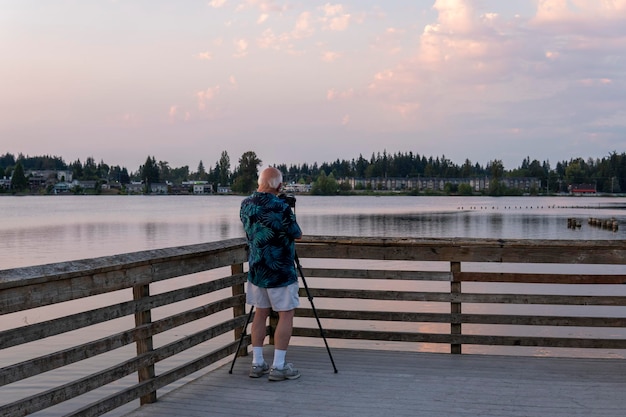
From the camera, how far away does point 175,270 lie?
554 cm

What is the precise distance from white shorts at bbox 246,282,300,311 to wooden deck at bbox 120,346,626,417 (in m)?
0.67

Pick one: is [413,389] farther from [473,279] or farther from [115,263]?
[115,263]

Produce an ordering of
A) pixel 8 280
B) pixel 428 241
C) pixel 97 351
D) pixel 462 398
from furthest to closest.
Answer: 1. pixel 428 241
2. pixel 462 398
3. pixel 97 351
4. pixel 8 280

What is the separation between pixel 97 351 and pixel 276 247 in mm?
1700

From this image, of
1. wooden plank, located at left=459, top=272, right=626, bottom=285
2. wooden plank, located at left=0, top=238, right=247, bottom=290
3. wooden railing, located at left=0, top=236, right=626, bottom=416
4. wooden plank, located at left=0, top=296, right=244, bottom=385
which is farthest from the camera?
wooden plank, located at left=459, top=272, right=626, bottom=285

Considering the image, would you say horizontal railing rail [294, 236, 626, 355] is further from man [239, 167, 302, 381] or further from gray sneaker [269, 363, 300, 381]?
man [239, 167, 302, 381]

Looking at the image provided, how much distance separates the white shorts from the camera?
18.6 ft

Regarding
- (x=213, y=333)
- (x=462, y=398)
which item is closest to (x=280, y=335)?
(x=213, y=333)

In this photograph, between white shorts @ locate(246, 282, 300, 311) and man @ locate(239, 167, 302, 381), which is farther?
white shorts @ locate(246, 282, 300, 311)

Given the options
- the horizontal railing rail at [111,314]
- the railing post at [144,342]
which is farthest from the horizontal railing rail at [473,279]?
the railing post at [144,342]

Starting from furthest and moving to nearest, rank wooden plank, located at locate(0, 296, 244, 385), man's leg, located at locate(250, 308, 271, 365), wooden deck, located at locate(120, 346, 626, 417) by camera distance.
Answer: man's leg, located at locate(250, 308, 271, 365) < wooden deck, located at locate(120, 346, 626, 417) < wooden plank, located at locate(0, 296, 244, 385)

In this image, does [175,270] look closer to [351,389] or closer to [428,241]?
[351,389]

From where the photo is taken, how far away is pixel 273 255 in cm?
559

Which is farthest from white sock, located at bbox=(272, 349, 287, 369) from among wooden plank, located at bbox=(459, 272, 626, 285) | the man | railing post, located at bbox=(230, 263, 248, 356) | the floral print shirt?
wooden plank, located at bbox=(459, 272, 626, 285)
